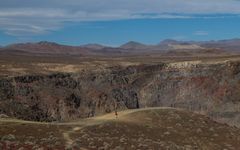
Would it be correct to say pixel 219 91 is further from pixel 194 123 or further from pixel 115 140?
pixel 115 140

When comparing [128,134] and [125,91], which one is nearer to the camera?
[128,134]

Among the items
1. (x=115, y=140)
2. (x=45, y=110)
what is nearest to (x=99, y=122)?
(x=115, y=140)

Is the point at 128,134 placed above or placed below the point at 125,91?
above

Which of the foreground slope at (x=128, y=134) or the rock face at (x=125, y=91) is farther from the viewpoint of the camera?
the rock face at (x=125, y=91)

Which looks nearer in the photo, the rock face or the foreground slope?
the foreground slope
